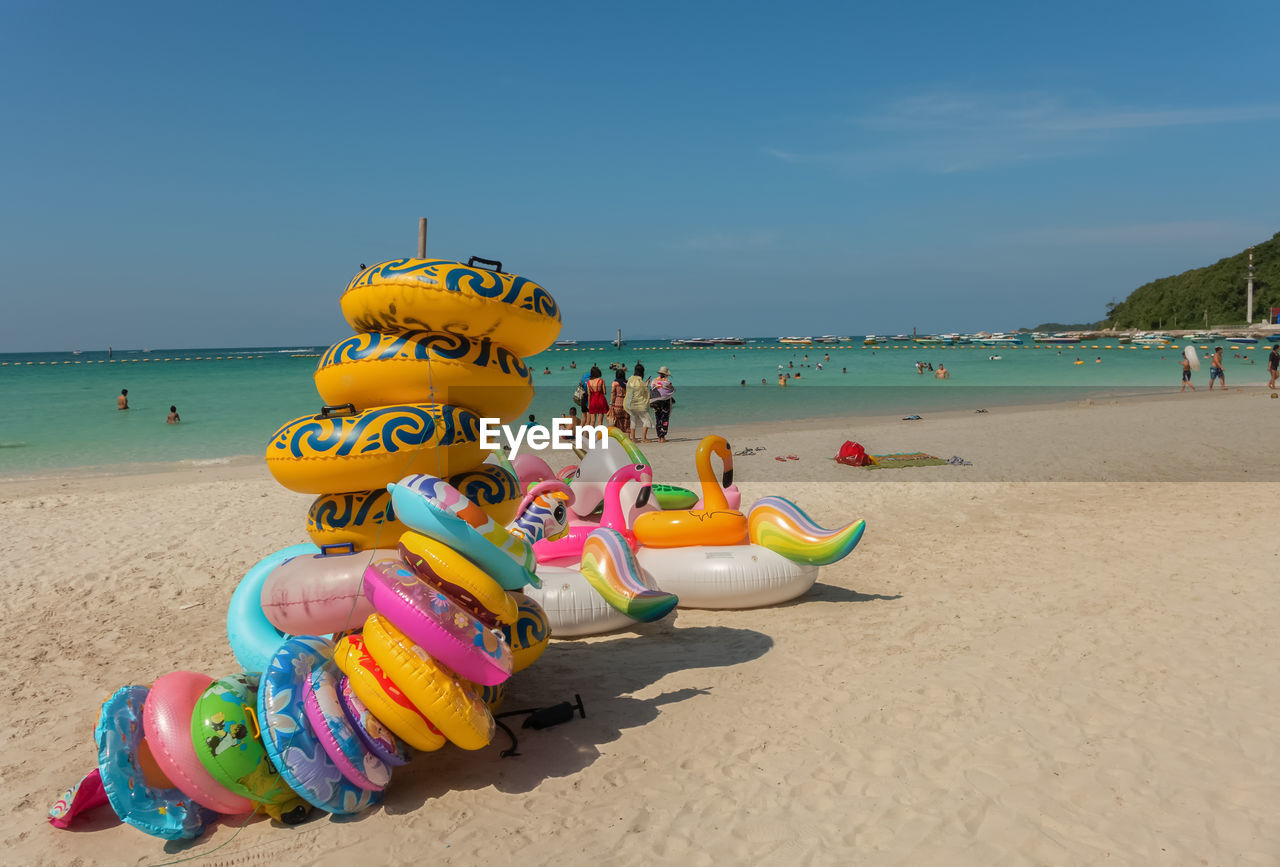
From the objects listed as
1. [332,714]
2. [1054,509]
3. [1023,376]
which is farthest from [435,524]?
[1023,376]

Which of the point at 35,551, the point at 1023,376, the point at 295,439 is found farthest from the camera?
the point at 1023,376

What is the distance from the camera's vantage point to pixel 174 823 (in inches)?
153

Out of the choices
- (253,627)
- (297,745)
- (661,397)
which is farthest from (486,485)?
(661,397)

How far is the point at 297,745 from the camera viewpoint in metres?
3.78

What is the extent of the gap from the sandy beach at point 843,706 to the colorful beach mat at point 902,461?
3613 mm

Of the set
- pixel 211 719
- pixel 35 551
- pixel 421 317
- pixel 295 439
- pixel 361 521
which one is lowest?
pixel 35 551

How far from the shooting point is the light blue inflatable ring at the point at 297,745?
12.4 ft

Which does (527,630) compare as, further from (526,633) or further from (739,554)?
(739,554)

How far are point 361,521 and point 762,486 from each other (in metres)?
9.01

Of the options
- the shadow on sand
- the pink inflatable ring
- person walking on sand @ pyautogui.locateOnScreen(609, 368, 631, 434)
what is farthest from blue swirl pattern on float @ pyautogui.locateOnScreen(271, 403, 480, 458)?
person walking on sand @ pyautogui.locateOnScreen(609, 368, 631, 434)

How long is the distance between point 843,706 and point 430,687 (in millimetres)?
2638

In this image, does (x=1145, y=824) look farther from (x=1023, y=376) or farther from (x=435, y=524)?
(x=1023, y=376)

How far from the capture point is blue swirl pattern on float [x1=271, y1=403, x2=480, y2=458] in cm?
485

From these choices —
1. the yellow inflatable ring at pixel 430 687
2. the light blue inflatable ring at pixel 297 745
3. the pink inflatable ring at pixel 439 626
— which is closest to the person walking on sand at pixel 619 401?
the pink inflatable ring at pixel 439 626
